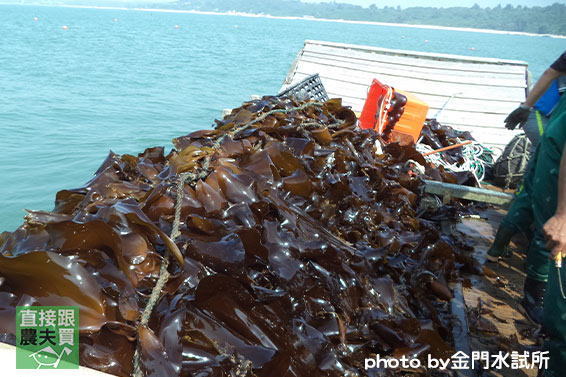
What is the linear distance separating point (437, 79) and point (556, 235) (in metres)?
6.29

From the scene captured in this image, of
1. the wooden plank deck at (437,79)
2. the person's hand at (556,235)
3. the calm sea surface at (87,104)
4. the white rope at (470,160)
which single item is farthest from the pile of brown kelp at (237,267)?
the calm sea surface at (87,104)

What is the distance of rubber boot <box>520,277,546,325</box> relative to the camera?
2.17 m

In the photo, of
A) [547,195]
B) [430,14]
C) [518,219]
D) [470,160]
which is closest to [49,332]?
[547,195]

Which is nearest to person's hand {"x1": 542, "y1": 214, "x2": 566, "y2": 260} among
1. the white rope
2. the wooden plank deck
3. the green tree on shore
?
the white rope

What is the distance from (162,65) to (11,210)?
15993 mm

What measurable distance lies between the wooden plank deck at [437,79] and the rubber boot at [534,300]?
372 centimetres

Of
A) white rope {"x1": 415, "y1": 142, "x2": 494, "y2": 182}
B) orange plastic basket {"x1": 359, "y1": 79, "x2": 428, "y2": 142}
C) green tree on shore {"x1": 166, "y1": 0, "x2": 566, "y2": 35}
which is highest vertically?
green tree on shore {"x1": 166, "y1": 0, "x2": 566, "y2": 35}

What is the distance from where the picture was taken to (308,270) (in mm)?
1762

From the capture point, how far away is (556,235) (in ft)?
4.98

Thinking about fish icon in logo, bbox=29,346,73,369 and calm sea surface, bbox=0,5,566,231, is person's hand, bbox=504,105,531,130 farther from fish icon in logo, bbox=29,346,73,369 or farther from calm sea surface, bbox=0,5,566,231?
calm sea surface, bbox=0,5,566,231

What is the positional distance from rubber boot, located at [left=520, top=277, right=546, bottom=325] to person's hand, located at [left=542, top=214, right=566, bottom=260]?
2.63 ft

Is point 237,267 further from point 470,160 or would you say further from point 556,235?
point 470,160

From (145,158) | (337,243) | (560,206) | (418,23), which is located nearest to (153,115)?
(145,158)

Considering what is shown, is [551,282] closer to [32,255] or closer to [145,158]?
[32,255]
